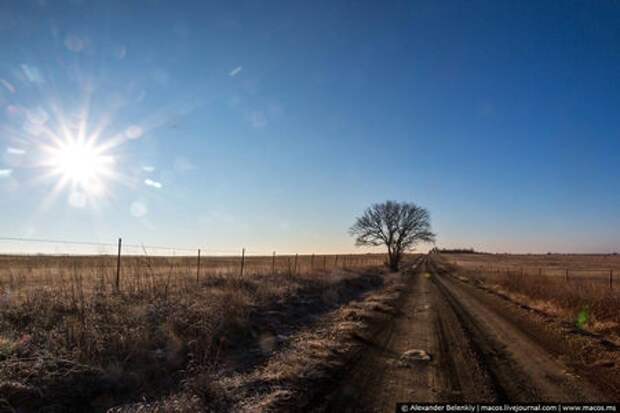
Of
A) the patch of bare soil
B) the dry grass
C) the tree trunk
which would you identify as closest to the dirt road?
the patch of bare soil

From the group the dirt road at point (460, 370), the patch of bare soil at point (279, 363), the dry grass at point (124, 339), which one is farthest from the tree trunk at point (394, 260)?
the dry grass at point (124, 339)

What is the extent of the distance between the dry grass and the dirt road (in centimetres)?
207

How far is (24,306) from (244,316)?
16.3ft

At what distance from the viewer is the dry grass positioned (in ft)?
18.4

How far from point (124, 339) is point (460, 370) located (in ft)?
20.4

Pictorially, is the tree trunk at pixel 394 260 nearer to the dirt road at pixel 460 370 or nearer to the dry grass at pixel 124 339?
the dirt road at pixel 460 370

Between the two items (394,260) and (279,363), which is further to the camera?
(394,260)

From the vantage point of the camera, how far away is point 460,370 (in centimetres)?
719

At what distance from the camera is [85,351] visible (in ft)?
21.8

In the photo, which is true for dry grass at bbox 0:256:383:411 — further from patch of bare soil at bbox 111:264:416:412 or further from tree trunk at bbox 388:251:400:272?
tree trunk at bbox 388:251:400:272

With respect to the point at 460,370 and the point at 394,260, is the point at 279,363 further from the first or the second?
the point at 394,260

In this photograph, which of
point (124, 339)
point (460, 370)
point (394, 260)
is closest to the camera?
point (460, 370)

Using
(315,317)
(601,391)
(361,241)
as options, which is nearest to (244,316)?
(315,317)

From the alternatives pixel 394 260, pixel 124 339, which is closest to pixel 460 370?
pixel 124 339
